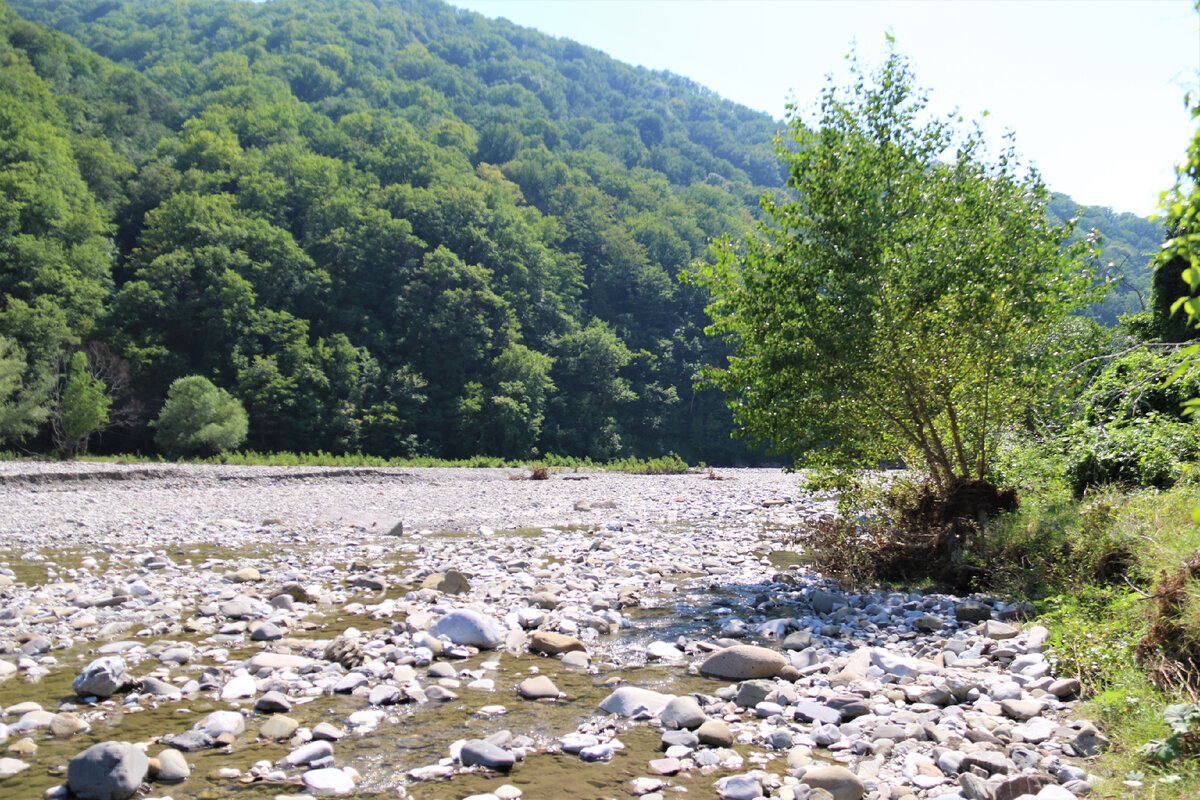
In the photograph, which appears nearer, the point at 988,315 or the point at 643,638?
the point at 643,638

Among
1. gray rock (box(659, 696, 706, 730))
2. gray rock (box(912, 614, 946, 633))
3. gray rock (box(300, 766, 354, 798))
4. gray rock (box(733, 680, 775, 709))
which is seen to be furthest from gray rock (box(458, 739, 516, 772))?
gray rock (box(912, 614, 946, 633))

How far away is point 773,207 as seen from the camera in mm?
10539

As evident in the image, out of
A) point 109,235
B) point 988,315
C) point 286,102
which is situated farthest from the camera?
point 286,102

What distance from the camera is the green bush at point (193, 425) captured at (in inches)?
1497

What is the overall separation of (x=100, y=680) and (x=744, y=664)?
547 cm

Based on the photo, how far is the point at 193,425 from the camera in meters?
38.2

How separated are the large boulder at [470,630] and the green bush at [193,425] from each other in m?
35.5

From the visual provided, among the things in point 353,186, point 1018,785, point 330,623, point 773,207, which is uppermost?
point 353,186

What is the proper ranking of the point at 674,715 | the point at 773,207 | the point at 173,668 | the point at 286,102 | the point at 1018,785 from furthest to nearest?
the point at 286,102 < the point at 773,207 < the point at 173,668 < the point at 674,715 < the point at 1018,785

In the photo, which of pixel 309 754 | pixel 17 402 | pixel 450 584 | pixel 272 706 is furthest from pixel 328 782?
pixel 17 402

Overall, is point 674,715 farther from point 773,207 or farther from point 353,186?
point 353,186

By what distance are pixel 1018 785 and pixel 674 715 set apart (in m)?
2.33

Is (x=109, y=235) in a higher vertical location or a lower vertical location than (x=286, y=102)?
lower

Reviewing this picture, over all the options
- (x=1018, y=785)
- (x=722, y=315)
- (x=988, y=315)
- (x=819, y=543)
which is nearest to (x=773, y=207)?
(x=722, y=315)
